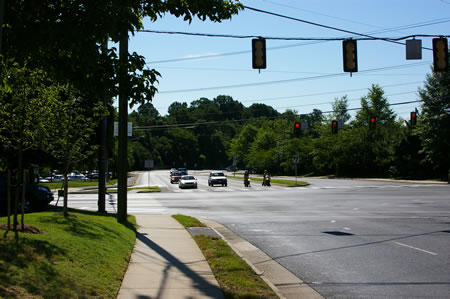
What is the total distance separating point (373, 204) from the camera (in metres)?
24.2

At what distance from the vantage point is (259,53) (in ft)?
55.6

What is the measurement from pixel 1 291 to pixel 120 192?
9127mm

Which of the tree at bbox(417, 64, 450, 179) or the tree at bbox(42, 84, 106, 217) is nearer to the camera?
the tree at bbox(42, 84, 106, 217)

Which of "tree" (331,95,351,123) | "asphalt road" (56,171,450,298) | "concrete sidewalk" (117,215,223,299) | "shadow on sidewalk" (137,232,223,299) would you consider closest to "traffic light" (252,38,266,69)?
→ "asphalt road" (56,171,450,298)

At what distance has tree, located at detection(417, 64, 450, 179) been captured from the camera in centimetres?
5428

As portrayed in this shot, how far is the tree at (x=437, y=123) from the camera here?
178 ft

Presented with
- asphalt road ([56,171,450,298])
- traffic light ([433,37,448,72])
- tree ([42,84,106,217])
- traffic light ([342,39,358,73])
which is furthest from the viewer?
traffic light ([433,37,448,72])

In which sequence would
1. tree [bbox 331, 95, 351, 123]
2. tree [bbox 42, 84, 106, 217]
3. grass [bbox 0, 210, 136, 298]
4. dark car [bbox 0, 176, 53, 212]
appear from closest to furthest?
1. grass [bbox 0, 210, 136, 298]
2. tree [bbox 42, 84, 106, 217]
3. dark car [bbox 0, 176, 53, 212]
4. tree [bbox 331, 95, 351, 123]

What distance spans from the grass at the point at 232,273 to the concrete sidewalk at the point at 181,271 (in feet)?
0.42

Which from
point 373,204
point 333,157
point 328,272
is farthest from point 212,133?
point 328,272

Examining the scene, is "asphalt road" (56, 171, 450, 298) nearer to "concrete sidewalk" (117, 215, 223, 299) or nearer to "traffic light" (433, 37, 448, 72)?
"concrete sidewalk" (117, 215, 223, 299)

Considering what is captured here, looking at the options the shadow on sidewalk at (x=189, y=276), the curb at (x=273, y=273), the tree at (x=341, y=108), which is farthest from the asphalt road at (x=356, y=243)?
the tree at (x=341, y=108)

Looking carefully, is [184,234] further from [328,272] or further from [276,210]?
[276,210]

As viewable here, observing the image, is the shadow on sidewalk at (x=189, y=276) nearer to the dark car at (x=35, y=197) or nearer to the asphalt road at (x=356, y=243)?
the asphalt road at (x=356, y=243)
